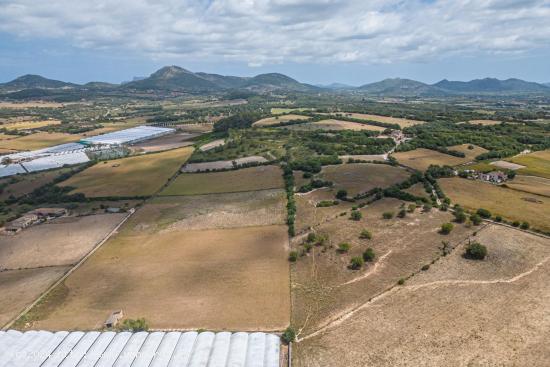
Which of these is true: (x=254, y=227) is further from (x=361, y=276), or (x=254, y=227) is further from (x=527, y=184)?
(x=527, y=184)

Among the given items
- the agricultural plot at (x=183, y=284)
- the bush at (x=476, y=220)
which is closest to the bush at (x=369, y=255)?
the agricultural plot at (x=183, y=284)

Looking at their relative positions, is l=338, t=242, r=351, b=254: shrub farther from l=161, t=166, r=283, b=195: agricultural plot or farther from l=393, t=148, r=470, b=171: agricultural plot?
l=393, t=148, r=470, b=171: agricultural plot

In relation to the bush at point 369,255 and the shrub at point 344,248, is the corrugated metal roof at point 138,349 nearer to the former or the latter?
the bush at point 369,255

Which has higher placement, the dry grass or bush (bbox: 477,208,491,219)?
bush (bbox: 477,208,491,219)

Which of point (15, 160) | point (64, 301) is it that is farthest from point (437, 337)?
point (15, 160)

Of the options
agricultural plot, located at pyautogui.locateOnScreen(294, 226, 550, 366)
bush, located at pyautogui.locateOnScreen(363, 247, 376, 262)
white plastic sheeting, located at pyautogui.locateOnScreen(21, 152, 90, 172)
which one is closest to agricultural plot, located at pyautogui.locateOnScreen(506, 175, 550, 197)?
agricultural plot, located at pyautogui.locateOnScreen(294, 226, 550, 366)

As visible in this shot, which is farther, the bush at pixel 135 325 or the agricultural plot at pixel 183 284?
the agricultural plot at pixel 183 284

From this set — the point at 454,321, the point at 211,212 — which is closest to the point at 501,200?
the point at 454,321
